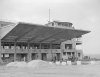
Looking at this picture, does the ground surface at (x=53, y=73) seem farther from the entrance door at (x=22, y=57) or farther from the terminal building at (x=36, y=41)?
the entrance door at (x=22, y=57)

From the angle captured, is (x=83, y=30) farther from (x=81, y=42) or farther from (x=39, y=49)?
(x=81, y=42)

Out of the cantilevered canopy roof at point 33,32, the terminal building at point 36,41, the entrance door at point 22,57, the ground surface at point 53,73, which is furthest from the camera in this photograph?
the entrance door at point 22,57

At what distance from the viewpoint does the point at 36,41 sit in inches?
2618

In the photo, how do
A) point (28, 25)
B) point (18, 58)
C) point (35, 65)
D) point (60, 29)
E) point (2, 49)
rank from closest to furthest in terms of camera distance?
point (35, 65) < point (28, 25) < point (60, 29) < point (2, 49) < point (18, 58)

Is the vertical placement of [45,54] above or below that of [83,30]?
below

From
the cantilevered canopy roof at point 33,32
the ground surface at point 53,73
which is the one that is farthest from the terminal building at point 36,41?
the ground surface at point 53,73

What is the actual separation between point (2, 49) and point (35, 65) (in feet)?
86.3

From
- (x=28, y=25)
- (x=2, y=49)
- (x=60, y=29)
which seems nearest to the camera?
(x=28, y=25)

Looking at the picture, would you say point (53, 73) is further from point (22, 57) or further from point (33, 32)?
point (22, 57)

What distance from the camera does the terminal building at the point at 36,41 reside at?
170 feet

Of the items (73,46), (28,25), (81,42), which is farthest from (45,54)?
(28,25)

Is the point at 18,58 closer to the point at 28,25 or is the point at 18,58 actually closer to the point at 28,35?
the point at 28,35

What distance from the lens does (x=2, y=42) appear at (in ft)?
202

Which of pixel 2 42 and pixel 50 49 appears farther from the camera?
pixel 50 49
